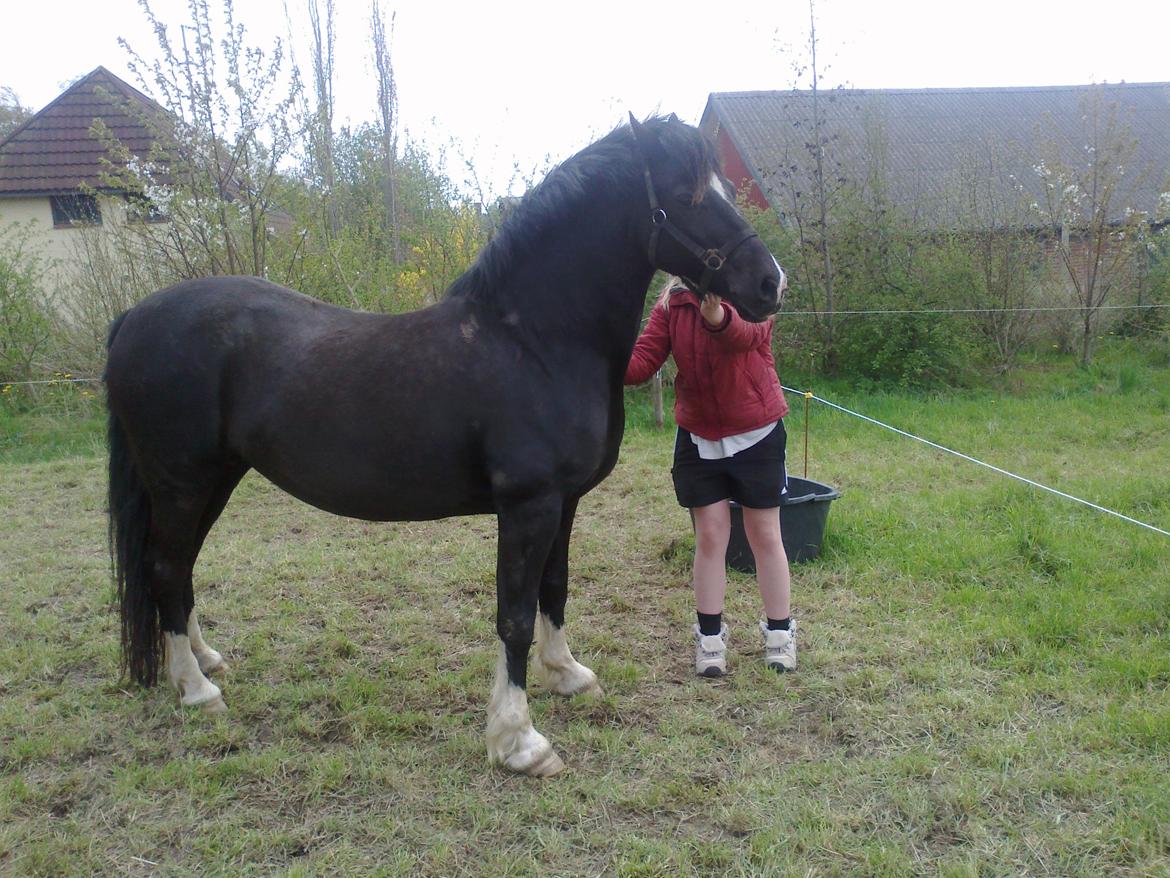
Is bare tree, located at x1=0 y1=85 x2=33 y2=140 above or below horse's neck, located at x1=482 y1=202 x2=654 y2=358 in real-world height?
above

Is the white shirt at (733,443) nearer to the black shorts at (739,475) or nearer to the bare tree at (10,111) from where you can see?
the black shorts at (739,475)

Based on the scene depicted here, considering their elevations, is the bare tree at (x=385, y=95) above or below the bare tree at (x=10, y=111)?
below

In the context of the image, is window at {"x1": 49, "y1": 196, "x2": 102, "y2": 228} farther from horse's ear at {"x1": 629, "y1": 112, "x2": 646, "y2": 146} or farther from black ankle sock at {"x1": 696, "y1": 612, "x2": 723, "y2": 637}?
black ankle sock at {"x1": 696, "y1": 612, "x2": 723, "y2": 637}

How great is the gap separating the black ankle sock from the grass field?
0.20 m

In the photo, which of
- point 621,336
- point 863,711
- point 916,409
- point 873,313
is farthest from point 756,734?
point 873,313

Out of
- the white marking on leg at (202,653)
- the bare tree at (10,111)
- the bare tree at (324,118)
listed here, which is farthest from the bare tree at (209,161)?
the bare tree at (10,111)

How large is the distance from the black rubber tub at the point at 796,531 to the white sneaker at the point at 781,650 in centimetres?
107

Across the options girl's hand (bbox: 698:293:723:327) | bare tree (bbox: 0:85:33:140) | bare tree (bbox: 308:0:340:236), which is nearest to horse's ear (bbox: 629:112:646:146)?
girl's hand (bbox: 698:293:723:327)

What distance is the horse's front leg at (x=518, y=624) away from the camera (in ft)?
8.91

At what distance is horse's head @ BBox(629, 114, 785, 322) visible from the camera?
8.67ft

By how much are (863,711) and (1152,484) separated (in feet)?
12.1

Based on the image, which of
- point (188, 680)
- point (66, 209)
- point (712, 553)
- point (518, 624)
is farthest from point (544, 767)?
point (66, 209)

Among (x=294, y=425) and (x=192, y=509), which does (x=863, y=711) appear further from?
(x=192, y=509)

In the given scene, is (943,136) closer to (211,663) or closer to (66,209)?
(66,209)
